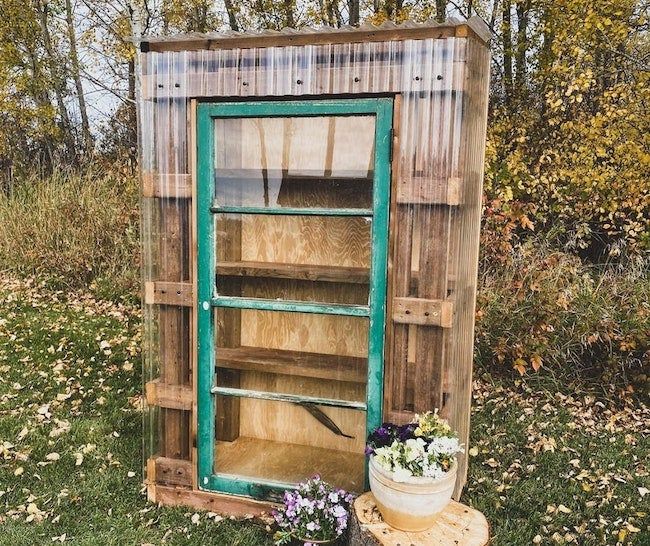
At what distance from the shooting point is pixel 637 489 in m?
3.99

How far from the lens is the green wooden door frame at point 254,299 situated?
9.82 ft

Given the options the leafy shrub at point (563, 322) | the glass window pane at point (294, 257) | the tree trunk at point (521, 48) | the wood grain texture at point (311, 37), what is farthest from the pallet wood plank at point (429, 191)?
the tree trunk at point (521, 48)

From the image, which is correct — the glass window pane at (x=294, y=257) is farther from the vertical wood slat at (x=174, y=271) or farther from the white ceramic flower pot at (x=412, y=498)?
the white ceramic flower pot at (x=412, y=498)

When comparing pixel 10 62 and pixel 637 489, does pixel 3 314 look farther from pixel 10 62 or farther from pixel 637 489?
pixel 10 62

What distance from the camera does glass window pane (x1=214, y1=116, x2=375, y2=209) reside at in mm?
3094

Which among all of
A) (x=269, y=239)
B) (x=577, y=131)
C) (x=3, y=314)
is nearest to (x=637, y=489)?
(x=269, y=239)

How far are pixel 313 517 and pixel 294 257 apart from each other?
4.43ft

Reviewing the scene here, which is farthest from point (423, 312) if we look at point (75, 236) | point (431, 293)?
point (75, 236)

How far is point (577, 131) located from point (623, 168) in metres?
0.92

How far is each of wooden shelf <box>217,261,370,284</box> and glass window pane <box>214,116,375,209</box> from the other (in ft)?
1.12

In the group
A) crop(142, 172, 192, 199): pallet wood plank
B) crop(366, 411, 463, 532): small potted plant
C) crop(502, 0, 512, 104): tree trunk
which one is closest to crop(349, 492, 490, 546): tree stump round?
crop(366, 411, 463, 532): small potted plant

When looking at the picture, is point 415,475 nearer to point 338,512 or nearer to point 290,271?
point 338,512

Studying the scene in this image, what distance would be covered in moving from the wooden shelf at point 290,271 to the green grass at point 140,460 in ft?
4.32

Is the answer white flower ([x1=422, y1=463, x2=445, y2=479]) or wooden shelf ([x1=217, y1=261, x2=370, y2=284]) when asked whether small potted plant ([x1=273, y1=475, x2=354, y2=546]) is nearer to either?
white flower ([x1=422, y1=463, x2=445, y2=479])
